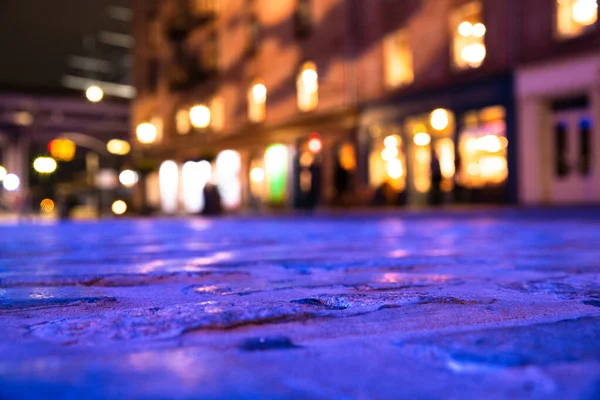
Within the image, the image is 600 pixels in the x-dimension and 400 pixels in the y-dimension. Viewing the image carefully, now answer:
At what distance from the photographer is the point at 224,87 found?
100ft

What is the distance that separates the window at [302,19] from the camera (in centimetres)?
2491

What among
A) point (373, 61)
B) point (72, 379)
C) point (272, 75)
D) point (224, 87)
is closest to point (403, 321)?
point (72, 379)

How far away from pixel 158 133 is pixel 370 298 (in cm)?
3605

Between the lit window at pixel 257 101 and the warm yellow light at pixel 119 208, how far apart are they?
807cm

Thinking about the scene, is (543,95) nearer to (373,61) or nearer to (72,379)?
(373,61)

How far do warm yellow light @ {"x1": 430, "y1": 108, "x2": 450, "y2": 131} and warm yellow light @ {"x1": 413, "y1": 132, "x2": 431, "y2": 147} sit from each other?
48 centimetres

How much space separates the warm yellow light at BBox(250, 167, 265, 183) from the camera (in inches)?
1107

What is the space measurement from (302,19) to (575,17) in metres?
11.7

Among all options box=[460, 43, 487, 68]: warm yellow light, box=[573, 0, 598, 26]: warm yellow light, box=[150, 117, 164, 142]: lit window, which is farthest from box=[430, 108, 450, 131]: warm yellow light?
box=[150, 117, 164, 142]: lit window

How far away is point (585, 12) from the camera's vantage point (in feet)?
52.0

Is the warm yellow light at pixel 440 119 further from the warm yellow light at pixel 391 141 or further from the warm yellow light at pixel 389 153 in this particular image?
the warm yellow light at pixel 389 153

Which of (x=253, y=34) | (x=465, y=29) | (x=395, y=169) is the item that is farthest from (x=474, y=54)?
(x=253, y=34)

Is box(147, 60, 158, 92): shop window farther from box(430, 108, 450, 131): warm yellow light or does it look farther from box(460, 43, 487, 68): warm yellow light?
box(460, 43, 487, 68): warm yellow light

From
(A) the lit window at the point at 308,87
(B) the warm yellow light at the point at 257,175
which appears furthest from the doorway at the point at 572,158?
(B) the warm yellow light at the point at 257,175
